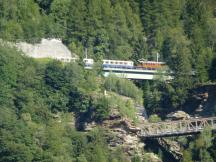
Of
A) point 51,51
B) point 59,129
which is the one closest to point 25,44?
point 51,51

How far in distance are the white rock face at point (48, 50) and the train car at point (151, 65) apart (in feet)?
15.0

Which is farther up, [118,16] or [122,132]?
[118,16]

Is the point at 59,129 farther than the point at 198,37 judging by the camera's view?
No

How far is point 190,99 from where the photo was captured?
123 metres

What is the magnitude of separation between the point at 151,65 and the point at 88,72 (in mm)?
5797

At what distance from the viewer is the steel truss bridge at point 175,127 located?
387 feet

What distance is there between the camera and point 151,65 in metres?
128

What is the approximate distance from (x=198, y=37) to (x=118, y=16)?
531 centimetres

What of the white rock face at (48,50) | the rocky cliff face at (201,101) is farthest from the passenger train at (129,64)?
the rocky cliff face at (201,101)

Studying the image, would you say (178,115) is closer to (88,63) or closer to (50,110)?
(88,63)

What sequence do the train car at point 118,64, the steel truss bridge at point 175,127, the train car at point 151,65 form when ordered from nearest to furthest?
the steel truss bridge at point 175,127 → the train car at point 118,64 → the train car at point 151,65

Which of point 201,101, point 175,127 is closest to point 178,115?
point 201,101

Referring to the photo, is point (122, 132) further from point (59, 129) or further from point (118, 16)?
point (118, 16)

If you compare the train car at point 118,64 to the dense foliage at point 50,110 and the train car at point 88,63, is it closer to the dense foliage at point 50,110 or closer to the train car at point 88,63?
the train car at point 88,63
